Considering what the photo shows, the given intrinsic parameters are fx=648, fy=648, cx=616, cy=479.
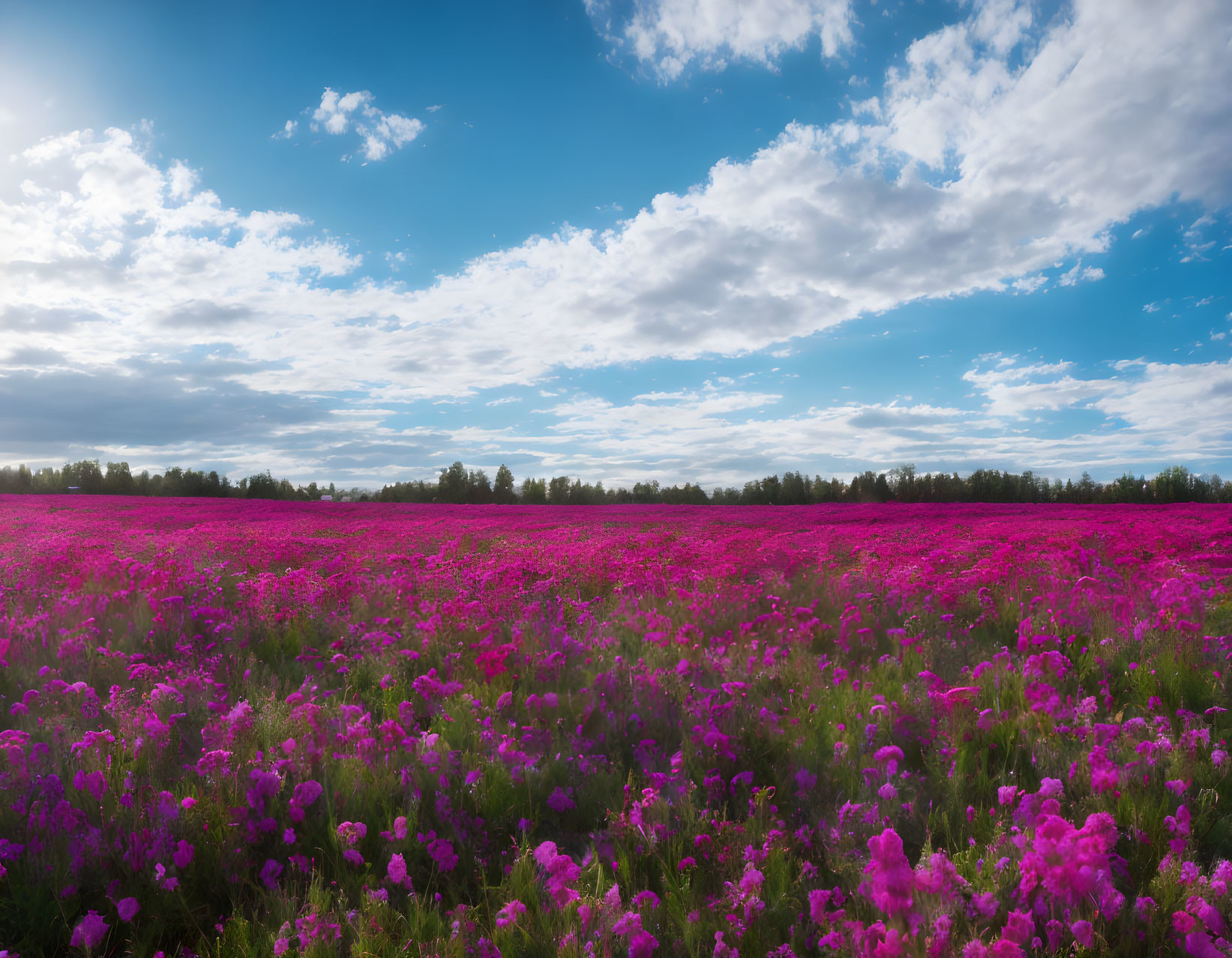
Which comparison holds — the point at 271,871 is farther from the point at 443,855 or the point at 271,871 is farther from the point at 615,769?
the point at 615,769

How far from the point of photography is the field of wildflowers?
2580mm

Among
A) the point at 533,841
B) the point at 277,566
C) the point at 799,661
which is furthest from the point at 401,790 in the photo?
the point at 277,566

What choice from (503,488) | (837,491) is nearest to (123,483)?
(503,488)

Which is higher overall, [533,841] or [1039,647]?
[1039,647]

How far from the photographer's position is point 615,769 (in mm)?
3914

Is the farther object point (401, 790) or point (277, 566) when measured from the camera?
point (277, 566)

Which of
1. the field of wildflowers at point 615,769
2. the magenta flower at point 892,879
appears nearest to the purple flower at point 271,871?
the field of wildflowers at point 615,769

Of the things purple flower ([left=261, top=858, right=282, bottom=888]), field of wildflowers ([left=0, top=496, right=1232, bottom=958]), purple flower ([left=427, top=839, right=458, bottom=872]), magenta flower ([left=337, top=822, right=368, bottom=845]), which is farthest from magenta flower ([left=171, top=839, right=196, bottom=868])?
purple flower ([left=427, top=839, right=458, bottom=872])

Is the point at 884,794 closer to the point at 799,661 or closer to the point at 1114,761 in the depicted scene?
the point at 1114,761

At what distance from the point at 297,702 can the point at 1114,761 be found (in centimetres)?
530

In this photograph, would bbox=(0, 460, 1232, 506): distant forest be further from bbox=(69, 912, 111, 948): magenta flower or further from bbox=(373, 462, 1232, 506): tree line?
bbox=(69, 912, 111, 948): magenta flower

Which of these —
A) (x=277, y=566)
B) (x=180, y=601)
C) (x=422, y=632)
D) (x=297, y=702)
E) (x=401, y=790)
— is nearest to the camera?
(x=401, y=790)

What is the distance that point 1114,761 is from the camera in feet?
12.4

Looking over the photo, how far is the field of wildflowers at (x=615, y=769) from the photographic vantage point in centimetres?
258
